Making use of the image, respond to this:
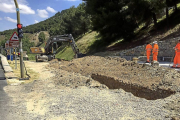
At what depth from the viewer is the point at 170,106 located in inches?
193

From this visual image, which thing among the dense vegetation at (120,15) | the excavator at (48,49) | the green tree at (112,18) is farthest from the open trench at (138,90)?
the excavator at (48,49)

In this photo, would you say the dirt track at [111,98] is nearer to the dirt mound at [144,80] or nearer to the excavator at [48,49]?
the dirt mound at [144,80]

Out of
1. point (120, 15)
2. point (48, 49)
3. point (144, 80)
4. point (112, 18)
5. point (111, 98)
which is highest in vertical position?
point (120, 15)

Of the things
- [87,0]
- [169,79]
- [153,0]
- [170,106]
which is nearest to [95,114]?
[170,106]

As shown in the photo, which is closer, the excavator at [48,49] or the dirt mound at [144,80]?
the dirt mound at [144,80]

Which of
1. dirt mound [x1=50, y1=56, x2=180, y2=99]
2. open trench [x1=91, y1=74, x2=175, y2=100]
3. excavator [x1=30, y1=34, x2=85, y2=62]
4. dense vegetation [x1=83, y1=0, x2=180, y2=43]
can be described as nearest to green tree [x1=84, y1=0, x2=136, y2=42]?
dense vegetation [x1=83, y1=0, x2=180, y2=43]

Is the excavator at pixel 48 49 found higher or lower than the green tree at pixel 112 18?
lower

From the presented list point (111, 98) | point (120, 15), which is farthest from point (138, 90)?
point (120, 15)

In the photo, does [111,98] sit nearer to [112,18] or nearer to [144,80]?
[144,80]

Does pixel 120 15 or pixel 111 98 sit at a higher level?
pixel 120 15

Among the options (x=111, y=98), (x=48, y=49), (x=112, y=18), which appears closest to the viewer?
(x=111, y=98)

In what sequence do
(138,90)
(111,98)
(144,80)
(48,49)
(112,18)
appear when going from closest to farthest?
(111,98)
(138,90)
(144,80)
(112,18)
(48,49)

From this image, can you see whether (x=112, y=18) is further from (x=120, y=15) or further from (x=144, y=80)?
(x=144, y=80)

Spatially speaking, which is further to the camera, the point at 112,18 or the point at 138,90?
the point at 112,18
